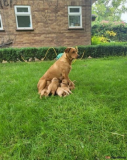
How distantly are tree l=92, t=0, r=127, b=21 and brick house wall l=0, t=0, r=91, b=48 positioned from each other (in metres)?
33.8

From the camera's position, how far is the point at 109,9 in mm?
43781

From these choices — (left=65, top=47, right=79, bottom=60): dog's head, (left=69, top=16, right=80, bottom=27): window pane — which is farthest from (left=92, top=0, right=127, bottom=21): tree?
(left=65, top=47, right=79, bottom=60): dog's head

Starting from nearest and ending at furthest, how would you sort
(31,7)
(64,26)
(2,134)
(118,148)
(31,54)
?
(118,148) < (2,134) < (31,54) < (31,7) < (64,26)

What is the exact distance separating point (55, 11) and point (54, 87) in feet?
30.1

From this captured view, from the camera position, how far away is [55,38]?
36.7ft

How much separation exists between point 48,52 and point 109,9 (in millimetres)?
44242

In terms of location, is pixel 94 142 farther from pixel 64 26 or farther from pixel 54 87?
pixel 64 26

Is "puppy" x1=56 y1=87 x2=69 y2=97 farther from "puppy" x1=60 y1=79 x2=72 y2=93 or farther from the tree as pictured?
the tree

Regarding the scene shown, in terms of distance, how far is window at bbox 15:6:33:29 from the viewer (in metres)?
10.3

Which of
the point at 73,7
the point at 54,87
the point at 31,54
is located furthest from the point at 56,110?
the point at 73,7

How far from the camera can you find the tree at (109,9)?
41094mm

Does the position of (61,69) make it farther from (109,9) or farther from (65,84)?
(109,9)

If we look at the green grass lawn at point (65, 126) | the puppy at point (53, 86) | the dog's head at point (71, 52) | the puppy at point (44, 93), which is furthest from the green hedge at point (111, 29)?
the green grass lawn at point (65, 126)

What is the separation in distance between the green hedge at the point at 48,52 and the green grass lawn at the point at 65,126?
5.28 metres
